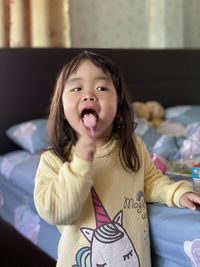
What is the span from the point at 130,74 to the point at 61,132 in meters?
1.64

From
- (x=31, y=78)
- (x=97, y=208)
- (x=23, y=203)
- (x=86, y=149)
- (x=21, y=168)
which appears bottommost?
(x=23, y=203)

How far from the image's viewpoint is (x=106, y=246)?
0.92 meters

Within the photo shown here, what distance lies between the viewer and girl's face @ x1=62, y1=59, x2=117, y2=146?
0.93 m

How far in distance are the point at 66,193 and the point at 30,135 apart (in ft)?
3.98

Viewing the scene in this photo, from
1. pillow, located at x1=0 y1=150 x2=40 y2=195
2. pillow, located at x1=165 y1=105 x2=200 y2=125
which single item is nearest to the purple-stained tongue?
pillow, located at x1=0 y1=150 x2=40 y2=195

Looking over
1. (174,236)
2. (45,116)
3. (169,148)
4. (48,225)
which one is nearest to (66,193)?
(174,236)

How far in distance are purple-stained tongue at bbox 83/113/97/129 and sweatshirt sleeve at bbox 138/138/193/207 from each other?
0.20 metres

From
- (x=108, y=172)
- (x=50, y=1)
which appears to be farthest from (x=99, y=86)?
(x=50, y=1)

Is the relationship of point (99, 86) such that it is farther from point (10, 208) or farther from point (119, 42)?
point (119, 42)

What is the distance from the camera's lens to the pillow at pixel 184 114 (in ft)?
8.04

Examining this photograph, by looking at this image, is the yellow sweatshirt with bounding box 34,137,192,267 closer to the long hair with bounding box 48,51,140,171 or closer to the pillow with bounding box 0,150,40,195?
the long hair with bounding box 48,51,140,171

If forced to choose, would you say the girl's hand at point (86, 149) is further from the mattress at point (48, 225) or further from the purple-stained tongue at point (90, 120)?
the mattress at point (48, 225)

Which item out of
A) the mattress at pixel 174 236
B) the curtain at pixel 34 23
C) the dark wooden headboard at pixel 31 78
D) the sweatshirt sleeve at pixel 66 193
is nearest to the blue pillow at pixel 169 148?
the dark wooden headboard at pixel 31 78

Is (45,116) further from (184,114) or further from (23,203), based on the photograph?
(184,114)
